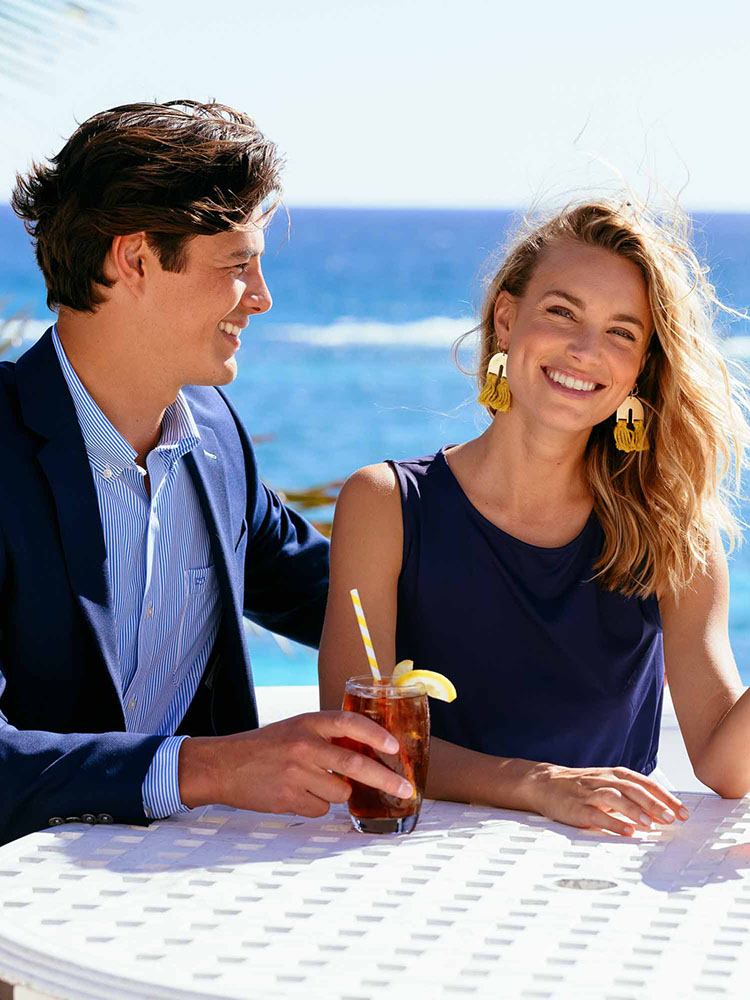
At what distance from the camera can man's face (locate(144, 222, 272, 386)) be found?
2.28 metres

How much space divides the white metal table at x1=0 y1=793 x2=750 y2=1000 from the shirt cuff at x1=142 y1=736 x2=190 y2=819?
0.02 metres

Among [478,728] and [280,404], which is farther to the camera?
[280,404]

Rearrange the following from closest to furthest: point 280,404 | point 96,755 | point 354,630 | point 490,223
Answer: point 96,755 → point 354,630 → point 280,404 → point 490,223

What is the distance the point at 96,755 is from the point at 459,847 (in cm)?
47

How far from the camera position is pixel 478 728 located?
2.43 metres

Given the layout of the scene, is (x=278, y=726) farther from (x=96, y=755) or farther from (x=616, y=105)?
(x=616, y=105)

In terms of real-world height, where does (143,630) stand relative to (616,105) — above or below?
below

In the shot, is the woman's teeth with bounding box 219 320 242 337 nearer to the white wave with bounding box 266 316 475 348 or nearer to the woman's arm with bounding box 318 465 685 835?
the woman's arm with bounding box 318 465 685 835

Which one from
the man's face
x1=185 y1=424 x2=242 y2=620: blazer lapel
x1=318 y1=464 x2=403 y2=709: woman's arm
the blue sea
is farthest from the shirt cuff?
the blue sea

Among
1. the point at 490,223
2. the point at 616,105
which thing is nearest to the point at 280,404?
the point at 490,223

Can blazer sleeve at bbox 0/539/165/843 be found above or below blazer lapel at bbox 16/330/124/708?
below

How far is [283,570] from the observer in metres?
2.67

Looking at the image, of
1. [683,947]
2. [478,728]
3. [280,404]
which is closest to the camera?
[683,947]

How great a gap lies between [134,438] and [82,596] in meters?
0.32
